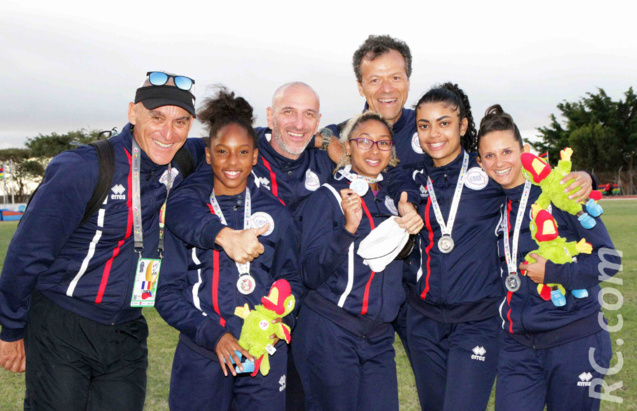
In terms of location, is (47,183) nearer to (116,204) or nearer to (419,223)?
(116,204)

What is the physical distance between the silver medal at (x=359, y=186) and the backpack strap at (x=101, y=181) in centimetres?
149

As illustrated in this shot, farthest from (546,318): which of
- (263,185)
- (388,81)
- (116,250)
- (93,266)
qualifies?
(93,266)

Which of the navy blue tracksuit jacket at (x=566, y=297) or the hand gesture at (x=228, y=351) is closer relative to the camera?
the hand gesture at (x=228, y=351)

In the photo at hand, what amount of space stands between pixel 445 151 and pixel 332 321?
4.65 ft

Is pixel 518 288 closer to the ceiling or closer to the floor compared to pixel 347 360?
closer to the ceiling

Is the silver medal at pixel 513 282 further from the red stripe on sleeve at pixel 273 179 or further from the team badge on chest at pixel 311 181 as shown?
the red stripe on sleeve at pixel 273 179

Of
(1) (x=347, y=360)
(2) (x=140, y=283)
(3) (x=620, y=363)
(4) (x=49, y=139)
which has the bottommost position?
(3) (x=620, y=363)

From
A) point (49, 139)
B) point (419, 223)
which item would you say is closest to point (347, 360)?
point (419, 223)

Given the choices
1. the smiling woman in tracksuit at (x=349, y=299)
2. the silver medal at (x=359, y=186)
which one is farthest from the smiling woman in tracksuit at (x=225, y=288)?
the silver medal at (x=359, y=186)

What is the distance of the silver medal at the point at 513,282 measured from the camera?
3.49 meters

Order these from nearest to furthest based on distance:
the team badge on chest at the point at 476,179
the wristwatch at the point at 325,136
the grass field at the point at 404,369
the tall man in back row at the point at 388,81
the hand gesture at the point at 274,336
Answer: the hand gesture at the point at 274,336
the team badge on chest at the point at 476,179
the wristwatch at the point at 325,136
the tall man in back row at the point at 388,81
the grass field at the point at 404,369

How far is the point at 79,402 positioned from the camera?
325cm

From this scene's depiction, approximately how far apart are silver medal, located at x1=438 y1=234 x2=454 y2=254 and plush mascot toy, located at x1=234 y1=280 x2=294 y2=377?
3.73ft

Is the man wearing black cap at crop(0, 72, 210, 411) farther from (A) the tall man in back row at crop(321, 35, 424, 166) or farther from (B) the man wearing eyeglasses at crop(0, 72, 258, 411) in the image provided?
(A) the tall man in back row at crop(321, 35, 424, 166)
